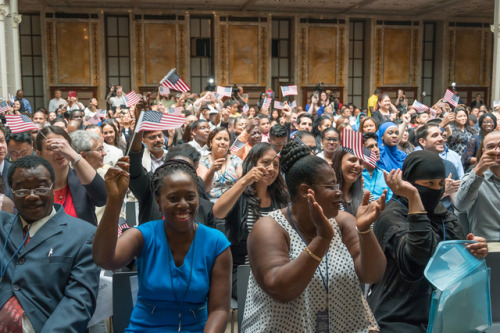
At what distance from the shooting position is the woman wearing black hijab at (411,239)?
2738 millimetres

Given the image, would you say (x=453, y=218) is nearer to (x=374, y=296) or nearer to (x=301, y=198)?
(x=374, y=296)

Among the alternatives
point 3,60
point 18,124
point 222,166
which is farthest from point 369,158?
point 3,60

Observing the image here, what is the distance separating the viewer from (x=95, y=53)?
979 inches

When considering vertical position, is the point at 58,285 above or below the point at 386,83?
below

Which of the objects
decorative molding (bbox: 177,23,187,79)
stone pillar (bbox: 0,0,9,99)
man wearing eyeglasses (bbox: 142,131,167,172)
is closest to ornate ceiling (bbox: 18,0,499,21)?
decorative molding (bbox: 177,23,187,79)

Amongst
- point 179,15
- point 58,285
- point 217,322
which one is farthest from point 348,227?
point 179,15

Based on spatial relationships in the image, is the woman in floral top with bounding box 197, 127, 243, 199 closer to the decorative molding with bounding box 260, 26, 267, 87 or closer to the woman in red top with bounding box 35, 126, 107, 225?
the woman in red top with bounding box 35, 126, 107, 225

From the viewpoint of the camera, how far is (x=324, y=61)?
2664cm

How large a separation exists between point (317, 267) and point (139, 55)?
2409 centimetres

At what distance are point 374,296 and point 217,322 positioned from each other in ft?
3.19

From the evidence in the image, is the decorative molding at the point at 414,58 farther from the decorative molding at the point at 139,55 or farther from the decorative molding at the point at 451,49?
the decorative molding at the point at 139,55

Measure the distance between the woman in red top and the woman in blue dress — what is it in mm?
1419

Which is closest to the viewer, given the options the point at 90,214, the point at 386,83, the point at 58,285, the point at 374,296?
the point at 58,285

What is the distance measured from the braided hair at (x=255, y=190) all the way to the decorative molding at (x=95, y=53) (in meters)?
22.0
